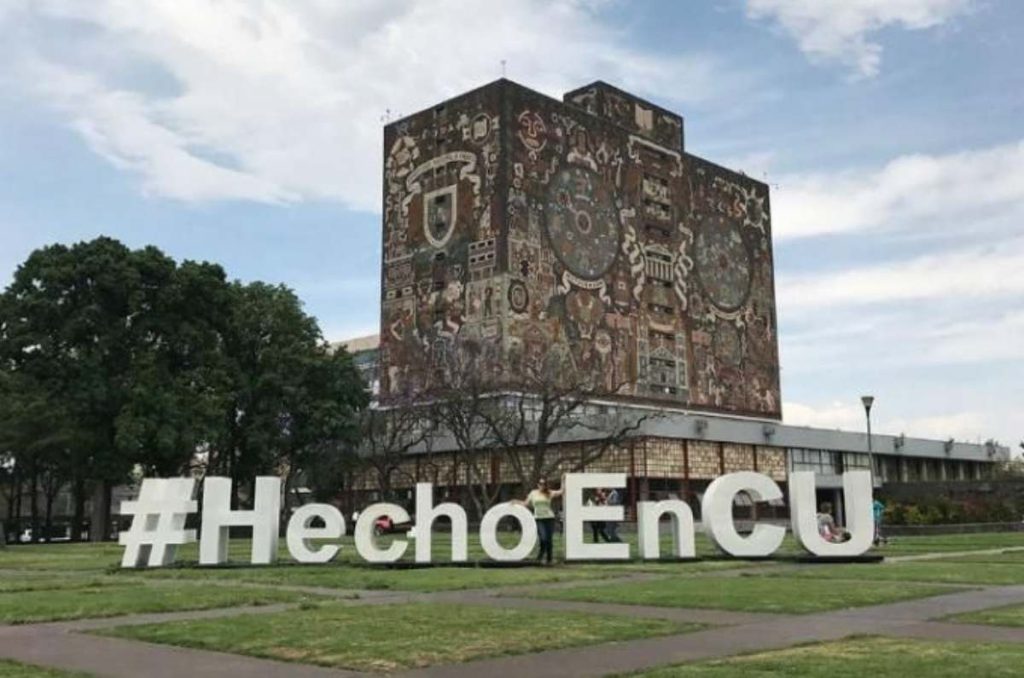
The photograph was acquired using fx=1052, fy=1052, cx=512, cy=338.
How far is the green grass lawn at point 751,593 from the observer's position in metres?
13.7

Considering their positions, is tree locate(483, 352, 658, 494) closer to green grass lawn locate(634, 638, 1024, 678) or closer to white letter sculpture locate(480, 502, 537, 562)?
white letter sculpture locate(480, 502, 537, 562)

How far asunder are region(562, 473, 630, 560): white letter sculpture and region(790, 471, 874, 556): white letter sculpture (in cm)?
386

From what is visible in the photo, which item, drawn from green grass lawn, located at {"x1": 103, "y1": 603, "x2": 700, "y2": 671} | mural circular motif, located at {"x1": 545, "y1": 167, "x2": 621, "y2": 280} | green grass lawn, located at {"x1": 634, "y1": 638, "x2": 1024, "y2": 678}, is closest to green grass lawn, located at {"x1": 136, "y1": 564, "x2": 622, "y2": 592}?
green grass lawn, located at {"x1": 103, "y1": 603, "x2": 700, "y2": 671}

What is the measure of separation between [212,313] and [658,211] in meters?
45.7

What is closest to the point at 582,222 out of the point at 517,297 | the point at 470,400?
the point at 517,297

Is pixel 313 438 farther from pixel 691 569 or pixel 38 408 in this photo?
pixel 691 569

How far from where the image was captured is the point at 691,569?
2114cm

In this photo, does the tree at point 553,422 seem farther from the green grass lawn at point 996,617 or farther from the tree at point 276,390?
the green grass lawn at point 996,617

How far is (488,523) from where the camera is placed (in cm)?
2312

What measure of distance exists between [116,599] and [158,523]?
28.1 ft

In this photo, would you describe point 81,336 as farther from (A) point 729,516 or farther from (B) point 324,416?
(A) point 729,516

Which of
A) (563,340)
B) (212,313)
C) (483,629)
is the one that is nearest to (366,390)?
(212,313)

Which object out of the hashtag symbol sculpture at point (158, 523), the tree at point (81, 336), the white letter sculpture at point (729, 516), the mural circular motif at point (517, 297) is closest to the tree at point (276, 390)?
the tree at point (81, 336)

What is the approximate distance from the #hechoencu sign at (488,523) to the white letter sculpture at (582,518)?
22 millimetres
